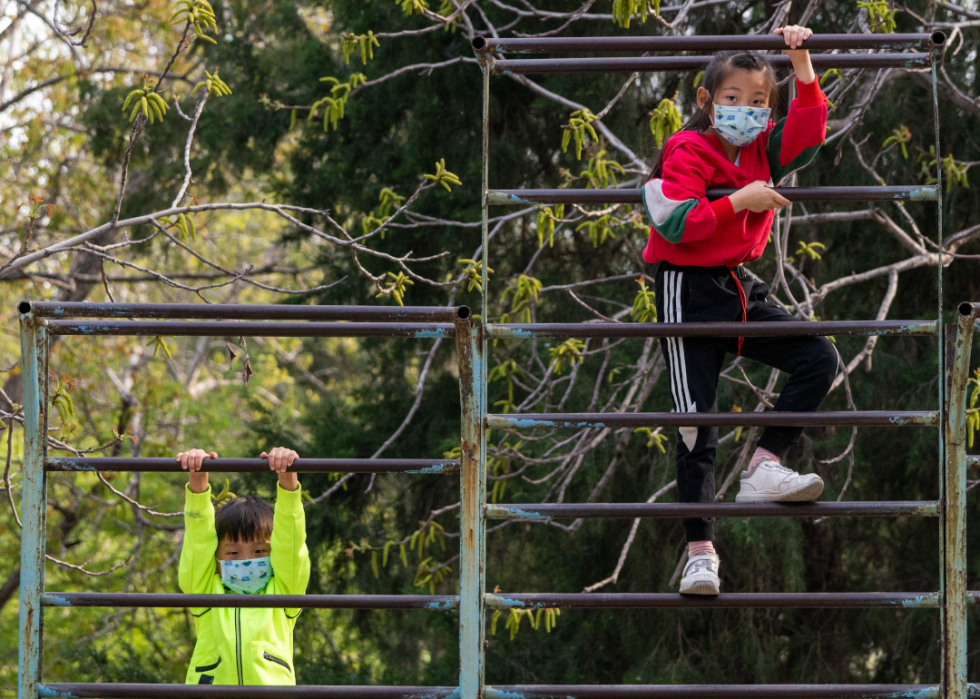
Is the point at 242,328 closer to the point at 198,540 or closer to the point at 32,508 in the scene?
the point at 32,508

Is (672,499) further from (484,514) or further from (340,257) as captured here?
(484,514)

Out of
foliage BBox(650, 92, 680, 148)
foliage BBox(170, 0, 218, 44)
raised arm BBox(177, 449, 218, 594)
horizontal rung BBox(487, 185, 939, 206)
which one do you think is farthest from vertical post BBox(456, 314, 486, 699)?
foliage BBox(170, 0, 218, 44)

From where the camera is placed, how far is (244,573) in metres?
2.93

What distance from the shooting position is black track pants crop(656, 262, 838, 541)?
2594 millimetres

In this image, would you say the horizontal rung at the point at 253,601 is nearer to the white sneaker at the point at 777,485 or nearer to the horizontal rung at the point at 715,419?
the horizontal rung at the point at 715,419

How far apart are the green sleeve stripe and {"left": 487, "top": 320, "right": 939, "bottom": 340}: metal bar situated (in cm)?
31

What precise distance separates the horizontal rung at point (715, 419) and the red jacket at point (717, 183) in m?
0.48

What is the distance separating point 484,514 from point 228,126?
5434 mm

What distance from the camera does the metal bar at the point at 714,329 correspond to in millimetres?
2195

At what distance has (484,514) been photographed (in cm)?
220

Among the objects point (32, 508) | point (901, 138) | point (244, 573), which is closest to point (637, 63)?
point (32, 508)

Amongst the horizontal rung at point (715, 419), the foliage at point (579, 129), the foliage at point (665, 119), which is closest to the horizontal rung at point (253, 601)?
the horizontal rung at point (715, 419)

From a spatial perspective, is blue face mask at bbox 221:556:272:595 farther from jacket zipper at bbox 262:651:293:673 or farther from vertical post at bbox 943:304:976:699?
vertical post at bbox 943:304:976:699

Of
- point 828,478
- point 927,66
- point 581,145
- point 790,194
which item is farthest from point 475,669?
point 828,478
